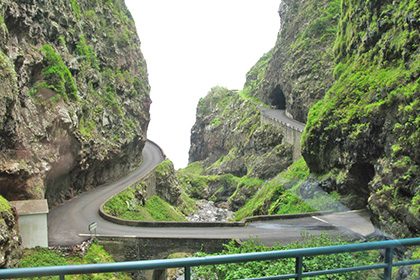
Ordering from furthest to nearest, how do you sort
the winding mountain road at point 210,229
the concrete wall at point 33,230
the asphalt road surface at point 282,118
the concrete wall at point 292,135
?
the asphalt road surface at point 282,118 → the concrete wall at point 292,135 → the winding mountain road at point 210,229 → the concrete wall at point 33,230

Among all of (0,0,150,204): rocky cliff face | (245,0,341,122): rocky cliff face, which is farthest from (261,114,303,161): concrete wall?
(0,0,150,204): rocky cliff face

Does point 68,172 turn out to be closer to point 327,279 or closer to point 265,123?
point 327,279

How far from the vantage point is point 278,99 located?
195ft

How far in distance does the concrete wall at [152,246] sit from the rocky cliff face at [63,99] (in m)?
6.04

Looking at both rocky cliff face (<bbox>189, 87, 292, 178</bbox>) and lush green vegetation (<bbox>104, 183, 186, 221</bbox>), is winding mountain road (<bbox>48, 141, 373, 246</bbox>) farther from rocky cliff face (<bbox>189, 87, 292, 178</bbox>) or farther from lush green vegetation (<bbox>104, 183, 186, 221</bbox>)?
rocky cliff face (<bbox>189, 87, 292, 178</bbox>)

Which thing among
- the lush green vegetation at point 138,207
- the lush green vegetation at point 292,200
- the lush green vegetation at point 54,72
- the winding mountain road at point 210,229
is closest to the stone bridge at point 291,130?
the lush green vegetation at point 292,200

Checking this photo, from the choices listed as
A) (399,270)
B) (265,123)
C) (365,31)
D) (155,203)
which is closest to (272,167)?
(265,123)

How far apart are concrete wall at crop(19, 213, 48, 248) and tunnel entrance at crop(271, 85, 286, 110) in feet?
157

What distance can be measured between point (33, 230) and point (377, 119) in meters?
19.3

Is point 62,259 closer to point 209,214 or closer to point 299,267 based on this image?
point 299,267

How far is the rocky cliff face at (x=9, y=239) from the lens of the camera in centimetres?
1316

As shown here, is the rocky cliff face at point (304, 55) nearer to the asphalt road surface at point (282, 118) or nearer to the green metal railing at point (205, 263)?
the asphalt road surface at point (282, 118)

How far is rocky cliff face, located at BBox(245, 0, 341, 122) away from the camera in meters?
42.2

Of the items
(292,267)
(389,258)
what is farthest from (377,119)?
(389,258)
